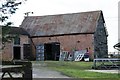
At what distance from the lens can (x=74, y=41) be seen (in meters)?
61.2

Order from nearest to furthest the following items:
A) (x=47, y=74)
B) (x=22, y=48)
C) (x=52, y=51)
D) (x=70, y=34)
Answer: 1. (x=47, y=74)
2. (x=22, y=48)
3. (x=70, y=34)
4. (x=52, y=51)

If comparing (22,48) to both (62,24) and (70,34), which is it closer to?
(70,34)

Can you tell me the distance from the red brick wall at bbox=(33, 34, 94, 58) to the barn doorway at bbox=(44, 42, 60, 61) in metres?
0.80

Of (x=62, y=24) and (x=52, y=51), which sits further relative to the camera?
(x=62, y=24)

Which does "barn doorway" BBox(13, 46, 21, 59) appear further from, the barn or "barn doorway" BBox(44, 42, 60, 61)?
"barn doorway" BBox(44, 42, 60, 61)

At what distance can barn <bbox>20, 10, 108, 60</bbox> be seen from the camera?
60.3m

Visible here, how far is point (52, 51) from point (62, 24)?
17.2ft

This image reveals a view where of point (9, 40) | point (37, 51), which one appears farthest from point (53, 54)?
point (9, 40)

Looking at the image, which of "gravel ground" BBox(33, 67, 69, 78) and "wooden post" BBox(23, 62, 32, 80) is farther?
"gravel ground" BBox(33, 67, 69, 78)

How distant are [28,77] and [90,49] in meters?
45.6

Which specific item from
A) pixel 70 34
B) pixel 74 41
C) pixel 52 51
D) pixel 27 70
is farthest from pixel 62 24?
pixel 27 70

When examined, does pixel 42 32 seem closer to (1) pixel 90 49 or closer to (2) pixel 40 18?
(2) pixel 40 18

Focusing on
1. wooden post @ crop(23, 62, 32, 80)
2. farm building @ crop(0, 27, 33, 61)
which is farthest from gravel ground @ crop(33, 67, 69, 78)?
farm building @ crop(0, 27, 33, 61)

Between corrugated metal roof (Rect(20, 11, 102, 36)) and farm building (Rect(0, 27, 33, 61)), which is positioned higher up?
corrugated metal roof (Rect(20, 11, 102, 36))
